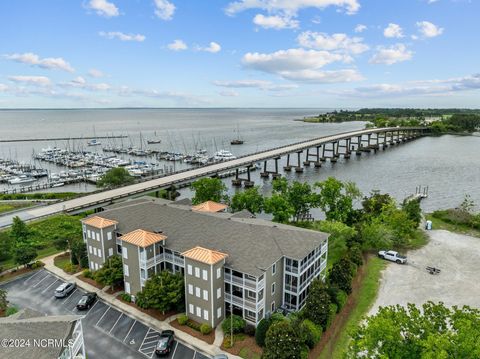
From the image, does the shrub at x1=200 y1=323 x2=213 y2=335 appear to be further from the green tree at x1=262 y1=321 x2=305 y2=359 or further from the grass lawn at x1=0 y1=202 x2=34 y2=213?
the grass lawn at x1=0 y1=202 x2=34 y2=213

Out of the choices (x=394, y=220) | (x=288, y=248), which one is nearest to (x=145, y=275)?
(x=288, y=248)

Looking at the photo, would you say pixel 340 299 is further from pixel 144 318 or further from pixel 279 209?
pixel 279 209

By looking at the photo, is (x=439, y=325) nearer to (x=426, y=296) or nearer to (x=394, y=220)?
(x=426, y=296)

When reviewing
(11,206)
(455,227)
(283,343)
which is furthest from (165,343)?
(11,206)

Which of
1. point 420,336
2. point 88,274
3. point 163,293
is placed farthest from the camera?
point 88,274

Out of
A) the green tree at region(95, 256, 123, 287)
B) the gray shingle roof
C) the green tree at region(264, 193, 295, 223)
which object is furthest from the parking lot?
the green tree at region(264, 193, 295, 223)

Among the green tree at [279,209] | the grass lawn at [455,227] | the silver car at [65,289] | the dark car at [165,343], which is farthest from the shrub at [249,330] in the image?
the grass lawn at [455,227]
